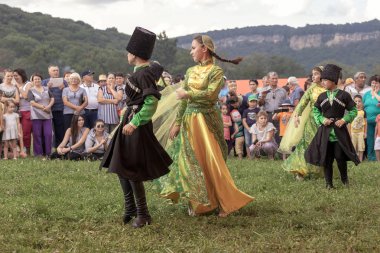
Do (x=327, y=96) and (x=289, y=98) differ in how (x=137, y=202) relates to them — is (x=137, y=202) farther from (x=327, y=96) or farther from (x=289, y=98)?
(x=289, y=98)

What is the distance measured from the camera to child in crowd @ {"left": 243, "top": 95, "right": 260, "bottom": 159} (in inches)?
598

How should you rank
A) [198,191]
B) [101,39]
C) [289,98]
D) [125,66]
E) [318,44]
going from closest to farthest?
[198,191] < [289,98] < [125,66] < [101,39] < [318,44]

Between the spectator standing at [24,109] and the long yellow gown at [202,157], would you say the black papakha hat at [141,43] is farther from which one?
the spectator standing at [24,109]

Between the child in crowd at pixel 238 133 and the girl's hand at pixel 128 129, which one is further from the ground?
the girl's hand at pixel 128 129

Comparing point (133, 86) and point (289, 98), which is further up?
point (133, 86)

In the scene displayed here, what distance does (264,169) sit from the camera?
1191 centimetres

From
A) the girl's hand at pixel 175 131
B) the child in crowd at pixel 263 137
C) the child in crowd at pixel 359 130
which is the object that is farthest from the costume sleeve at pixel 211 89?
the child in crowd at pixel 359 130

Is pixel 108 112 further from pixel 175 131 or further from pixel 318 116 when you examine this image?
pixel 175 131

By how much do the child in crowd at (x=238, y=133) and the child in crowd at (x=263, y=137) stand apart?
438mm

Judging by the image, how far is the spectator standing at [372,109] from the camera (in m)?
14.7

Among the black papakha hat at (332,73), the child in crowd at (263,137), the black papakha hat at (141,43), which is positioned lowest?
the child in crowd at (263,137)

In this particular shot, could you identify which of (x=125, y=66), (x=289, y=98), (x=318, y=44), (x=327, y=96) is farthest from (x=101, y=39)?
(x=327, y=96)

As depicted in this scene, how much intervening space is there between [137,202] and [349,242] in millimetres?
2134

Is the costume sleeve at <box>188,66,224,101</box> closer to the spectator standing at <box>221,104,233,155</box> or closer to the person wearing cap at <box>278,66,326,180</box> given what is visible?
the person wearing cap at <box>278,66,326,180</box>
